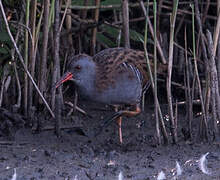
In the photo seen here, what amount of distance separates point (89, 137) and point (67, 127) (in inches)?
8.4

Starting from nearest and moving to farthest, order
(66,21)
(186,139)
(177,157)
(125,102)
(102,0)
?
(177,157) < (186,139) < (125,102) < (66,21) < (102,0)

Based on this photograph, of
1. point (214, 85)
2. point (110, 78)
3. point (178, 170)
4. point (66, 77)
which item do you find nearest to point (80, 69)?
point (66, 77)

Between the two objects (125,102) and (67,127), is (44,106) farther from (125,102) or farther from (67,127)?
(125,102)

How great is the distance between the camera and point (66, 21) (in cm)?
621

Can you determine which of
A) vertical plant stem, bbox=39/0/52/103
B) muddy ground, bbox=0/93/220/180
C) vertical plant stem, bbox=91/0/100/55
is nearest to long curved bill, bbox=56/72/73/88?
vertical plant stem, bbox=39/0/52/103

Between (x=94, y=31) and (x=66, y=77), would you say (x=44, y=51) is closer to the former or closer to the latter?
(x=66, y=77)

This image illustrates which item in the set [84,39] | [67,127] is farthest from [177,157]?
[84,39]

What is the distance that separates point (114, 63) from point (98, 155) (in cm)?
107

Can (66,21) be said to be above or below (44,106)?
above

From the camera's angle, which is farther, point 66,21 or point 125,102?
point 66,21

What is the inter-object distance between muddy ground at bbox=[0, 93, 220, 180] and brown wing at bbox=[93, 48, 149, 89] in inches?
19.2

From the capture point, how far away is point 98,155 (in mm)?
4727

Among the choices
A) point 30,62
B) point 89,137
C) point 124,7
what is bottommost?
point 89,137

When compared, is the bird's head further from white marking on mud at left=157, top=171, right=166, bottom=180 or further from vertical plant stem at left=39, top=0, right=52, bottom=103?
white marking on mud at left=157, top=171, right=166, bottom=180
